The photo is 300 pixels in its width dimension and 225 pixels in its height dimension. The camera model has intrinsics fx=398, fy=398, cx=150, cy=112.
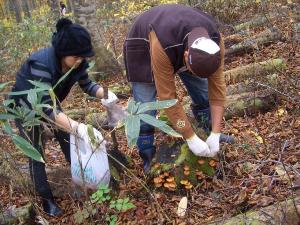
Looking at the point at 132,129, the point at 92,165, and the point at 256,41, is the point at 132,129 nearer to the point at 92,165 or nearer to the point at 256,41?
the point at 92,165

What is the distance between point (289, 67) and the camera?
502 cm

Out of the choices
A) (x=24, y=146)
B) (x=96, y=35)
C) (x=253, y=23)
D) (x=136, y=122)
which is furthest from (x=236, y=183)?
(x=253, y=23)

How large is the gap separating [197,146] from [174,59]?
671 mm

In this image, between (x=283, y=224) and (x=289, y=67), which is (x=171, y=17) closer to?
(x=283, y=224)

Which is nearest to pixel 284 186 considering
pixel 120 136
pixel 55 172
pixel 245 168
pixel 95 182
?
pixel 245 168

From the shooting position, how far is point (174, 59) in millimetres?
2838

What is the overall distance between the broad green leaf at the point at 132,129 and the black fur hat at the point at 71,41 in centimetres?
137

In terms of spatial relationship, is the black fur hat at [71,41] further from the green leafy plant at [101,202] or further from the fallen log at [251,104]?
the fallen log at [251,104]

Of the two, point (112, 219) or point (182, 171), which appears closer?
point (112, 219)

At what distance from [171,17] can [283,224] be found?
158 cm

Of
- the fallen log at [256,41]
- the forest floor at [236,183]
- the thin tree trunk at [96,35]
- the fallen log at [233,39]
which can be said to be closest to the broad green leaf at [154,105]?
the forest floor at [236,183]

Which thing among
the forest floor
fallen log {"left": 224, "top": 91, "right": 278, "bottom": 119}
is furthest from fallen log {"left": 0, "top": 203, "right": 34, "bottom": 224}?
fallen log {"left": 224, "top": 91, "right": 278, "bottom": 119}

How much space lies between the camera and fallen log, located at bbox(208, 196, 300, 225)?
234 cm

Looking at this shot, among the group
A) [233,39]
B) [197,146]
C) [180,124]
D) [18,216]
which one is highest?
[180,124]
